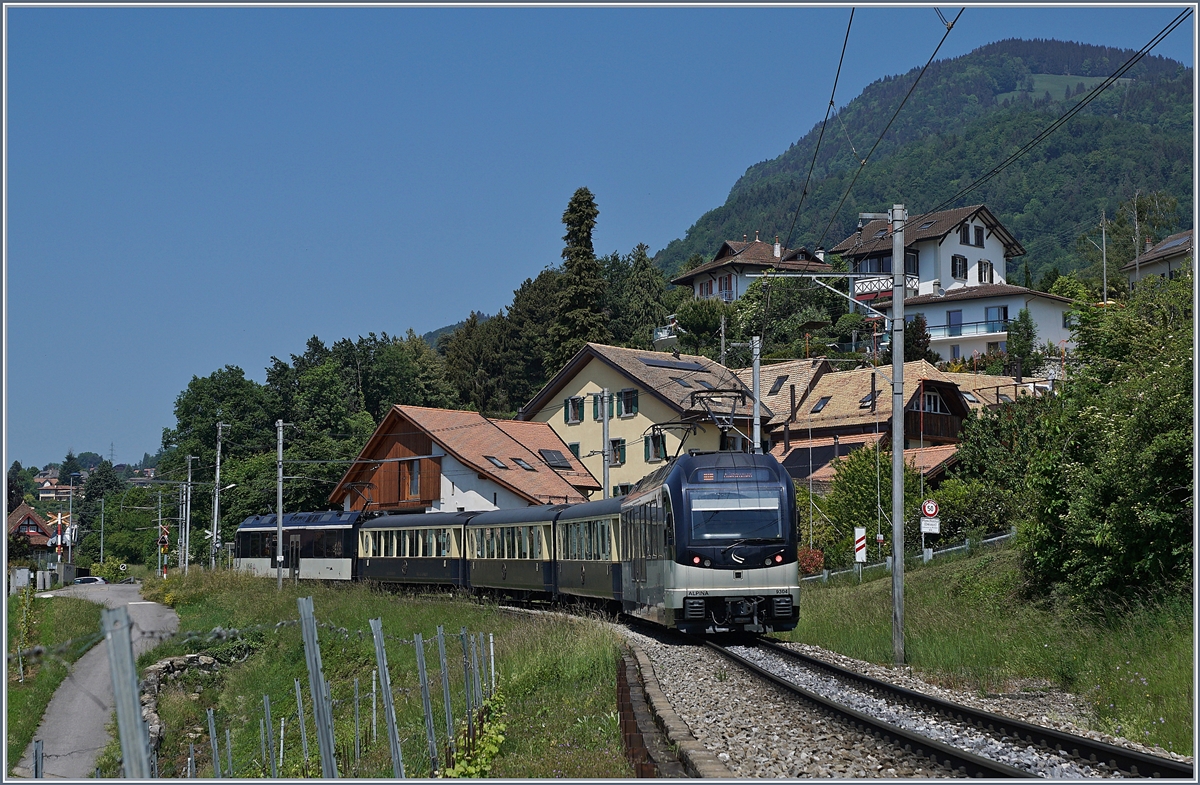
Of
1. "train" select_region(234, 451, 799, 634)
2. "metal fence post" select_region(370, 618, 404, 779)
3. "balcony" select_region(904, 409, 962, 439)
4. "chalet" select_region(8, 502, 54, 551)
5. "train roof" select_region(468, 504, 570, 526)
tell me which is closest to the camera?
"metal fence post" select_region(370, 618, 404, 779)

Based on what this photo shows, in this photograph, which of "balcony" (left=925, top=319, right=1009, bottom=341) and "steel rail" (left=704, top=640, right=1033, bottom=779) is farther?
"balcony" (left=925, top=319, right=1009, bottom=341)

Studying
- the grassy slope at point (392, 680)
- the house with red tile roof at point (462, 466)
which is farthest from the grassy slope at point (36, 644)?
the house with red tile roof at point (462, 466)

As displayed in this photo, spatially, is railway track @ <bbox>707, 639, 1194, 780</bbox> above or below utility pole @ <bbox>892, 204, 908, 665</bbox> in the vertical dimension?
below

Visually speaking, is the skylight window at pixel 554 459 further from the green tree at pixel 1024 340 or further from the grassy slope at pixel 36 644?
the green tree at pixel 1024 340

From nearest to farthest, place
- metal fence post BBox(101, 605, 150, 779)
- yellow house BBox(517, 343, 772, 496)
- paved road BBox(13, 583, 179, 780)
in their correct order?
metal fence post BBox(101, 605, 150, 779)
paved road BBox(13, 583, 179, 780)
yellow house BBox(517, 343, 772, 496)

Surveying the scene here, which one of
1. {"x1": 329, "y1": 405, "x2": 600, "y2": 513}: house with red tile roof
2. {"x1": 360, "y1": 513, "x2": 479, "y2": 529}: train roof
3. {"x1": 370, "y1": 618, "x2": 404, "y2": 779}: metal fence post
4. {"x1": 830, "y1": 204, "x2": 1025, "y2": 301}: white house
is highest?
{"x1": 830, "y1": 204, "x2": 1025, "y2": 301}: white house

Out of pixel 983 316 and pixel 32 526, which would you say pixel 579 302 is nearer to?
pixel 983 316

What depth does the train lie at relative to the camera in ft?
63.0

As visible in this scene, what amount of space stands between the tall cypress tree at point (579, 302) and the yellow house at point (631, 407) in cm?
1515

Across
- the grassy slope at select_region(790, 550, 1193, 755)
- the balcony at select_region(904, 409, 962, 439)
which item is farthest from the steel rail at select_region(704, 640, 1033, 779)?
the balcony at select_region(904, 409, 962, 439)

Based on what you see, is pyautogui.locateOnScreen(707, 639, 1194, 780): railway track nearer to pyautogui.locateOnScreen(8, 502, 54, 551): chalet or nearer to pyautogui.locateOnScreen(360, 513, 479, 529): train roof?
pyautogui.locateOnScreen(360, 513, 479, 529): train roof

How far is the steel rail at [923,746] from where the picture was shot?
855 centimetres

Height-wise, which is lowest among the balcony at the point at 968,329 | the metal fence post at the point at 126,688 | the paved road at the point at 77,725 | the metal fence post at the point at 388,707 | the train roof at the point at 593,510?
the paved road at the point at 77,725

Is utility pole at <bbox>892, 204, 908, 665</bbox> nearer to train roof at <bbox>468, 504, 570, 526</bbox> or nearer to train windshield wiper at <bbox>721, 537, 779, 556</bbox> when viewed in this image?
train windshield wiper at <bbox>721, 537, 779, 556</bbox>
